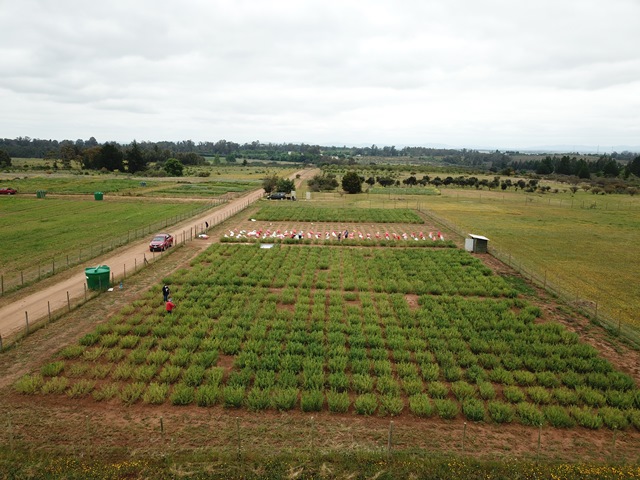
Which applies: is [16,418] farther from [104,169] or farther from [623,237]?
[104,169]

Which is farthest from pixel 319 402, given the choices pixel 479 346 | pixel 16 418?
pixel 16 418

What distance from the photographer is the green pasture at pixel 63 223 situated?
99.6 feet

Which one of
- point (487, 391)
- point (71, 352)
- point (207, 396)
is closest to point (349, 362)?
point (487, 391)

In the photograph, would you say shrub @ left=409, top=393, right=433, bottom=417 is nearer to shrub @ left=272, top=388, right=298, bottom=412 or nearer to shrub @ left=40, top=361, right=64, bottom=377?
shrub @ left=272, top=388, right=298, bottom=412

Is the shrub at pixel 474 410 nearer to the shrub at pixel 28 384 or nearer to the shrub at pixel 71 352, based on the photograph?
the shrub at pixel 28 384

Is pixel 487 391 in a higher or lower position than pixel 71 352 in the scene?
lower

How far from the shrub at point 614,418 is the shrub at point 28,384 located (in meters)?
17.6

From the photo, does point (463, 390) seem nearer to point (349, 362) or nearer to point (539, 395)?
point (539, 395)

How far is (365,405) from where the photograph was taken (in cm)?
1273

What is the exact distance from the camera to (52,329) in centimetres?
1783

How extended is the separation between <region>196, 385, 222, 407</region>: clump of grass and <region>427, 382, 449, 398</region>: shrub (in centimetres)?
682

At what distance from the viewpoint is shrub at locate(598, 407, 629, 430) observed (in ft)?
40.4

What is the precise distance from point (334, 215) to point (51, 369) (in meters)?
38.6

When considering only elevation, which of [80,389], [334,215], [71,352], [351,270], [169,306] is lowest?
[80,389]
